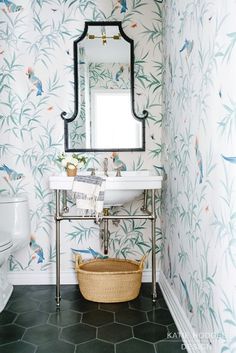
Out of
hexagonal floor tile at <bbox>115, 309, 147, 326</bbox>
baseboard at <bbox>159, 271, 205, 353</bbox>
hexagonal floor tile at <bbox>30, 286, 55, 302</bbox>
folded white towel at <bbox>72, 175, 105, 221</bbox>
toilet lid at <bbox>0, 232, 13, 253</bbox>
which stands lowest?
hexagonal floor tile at <bbox>30, 286, 55, 302</bbox>

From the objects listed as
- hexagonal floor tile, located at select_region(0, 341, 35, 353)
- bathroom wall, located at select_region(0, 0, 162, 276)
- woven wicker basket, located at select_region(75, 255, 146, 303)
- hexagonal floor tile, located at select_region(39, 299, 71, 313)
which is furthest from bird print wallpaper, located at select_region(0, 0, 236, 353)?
hexagonal floor tile, located at select_region(0, 341, 35, 353)

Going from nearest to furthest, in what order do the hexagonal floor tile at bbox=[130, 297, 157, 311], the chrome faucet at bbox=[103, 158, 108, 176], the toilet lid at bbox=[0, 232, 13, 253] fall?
the toilet lid at bbox=[0, 232, 13, 253]
the hexagonal floor tile at bbox=[130, 297, 157, 311]
the chrome faucet at bbox=[103, 158, 108, 176]

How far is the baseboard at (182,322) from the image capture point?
5.08 feet

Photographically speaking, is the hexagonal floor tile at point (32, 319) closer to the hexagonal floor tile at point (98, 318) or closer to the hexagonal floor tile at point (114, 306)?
the hexagonal floor tile at point (98, 318)

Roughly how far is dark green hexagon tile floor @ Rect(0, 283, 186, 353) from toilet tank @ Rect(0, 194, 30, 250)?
396 millimetres

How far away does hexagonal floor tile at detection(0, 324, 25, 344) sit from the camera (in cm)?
175

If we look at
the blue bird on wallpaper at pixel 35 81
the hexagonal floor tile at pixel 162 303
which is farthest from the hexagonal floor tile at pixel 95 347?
the blue bird on wallpaper at pixel 35 81

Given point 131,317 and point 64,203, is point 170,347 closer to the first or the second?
point 131,317

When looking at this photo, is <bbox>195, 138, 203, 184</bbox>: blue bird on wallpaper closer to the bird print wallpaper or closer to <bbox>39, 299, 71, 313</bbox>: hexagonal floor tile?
the bird print wallpaper

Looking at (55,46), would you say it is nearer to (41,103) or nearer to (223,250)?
(41,103)

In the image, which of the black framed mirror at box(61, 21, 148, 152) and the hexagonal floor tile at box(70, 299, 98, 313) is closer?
the hexagonal floor tile at box(70, 299, 98, 313)

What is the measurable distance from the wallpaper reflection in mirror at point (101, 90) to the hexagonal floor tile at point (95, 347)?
4.44 feet

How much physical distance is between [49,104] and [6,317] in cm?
147

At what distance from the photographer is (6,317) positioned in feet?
6.59
